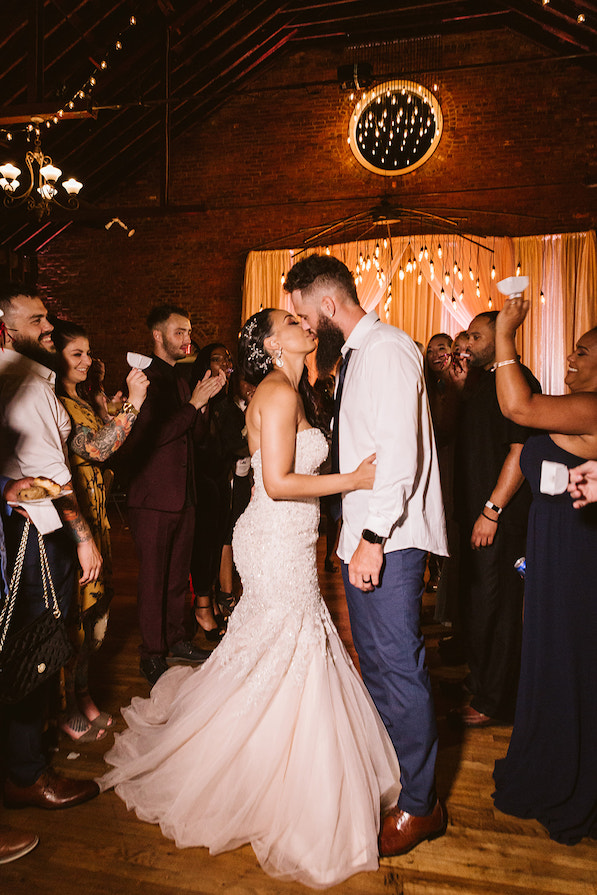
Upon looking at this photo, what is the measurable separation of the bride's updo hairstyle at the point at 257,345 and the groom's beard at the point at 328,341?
31 centimetres

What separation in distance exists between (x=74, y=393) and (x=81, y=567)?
2.71 feet

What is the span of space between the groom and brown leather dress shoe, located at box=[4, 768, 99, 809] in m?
1.10

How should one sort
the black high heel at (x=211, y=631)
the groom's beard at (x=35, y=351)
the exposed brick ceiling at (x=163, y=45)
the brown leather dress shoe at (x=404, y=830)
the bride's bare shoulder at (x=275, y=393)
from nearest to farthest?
the brown leather dress shoe at (x=404, y=830) < the bride's bare shoulder at (x=275, y=393) < the groom's beard at (x=35, y=351) < the black high heel at (x=211, y=631) < the exposed brick ceiling at (x=163, y=45)

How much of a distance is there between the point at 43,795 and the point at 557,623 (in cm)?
190

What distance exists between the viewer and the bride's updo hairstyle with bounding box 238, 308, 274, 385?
7.57 ft

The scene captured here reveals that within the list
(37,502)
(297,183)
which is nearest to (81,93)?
(297,183)

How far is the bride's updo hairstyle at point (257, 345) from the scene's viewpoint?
231 centimetres

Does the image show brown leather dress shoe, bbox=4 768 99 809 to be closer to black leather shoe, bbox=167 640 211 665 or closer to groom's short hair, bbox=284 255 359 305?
black leather shoe, bbox=167 640 211 665

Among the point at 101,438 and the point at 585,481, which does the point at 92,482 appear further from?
the point at 585,481

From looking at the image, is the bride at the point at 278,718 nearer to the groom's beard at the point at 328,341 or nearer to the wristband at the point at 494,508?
the groom's beard at the point at 328,341

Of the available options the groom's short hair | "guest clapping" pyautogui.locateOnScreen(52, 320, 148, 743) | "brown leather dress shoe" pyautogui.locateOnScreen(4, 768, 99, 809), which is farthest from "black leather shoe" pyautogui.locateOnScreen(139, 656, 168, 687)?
the groom's short hair

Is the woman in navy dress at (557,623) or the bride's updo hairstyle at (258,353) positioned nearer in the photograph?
the woman in navy dress at (557,623)

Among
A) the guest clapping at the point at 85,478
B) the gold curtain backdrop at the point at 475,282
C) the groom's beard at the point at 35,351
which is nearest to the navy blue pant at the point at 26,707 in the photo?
the guest clapping at the point at 85,478

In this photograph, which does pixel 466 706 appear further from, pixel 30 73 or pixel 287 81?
pixel 287 81
